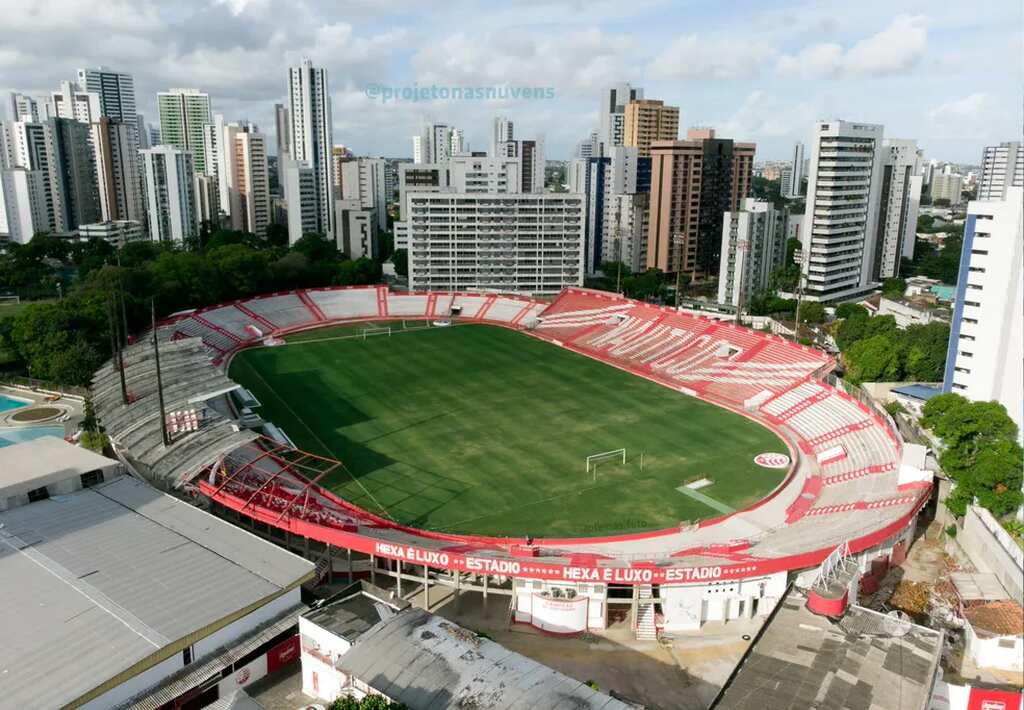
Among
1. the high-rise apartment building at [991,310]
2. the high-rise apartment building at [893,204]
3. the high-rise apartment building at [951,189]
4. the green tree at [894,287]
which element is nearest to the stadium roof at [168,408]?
the high-rise apartment building at [991,310]

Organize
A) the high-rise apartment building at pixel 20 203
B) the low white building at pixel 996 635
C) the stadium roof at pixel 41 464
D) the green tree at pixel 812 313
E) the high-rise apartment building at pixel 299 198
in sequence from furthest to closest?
the high-rise apartment building at pixel 299 198 → the high-rise apartment building at pixel 20 203 → the green tree at pixel 812 313 → the stadium roof at pixel 41 464 → the low white building at pixel 996 635

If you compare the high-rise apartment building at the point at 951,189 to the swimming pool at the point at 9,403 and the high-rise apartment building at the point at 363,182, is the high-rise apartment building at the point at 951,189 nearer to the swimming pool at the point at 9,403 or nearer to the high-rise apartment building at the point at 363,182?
the high-rise apartment building at the point at 363,182

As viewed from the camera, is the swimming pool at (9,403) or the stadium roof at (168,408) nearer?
the stadium roof at (168,408)

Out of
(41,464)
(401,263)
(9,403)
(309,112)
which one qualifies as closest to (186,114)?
(309,112)

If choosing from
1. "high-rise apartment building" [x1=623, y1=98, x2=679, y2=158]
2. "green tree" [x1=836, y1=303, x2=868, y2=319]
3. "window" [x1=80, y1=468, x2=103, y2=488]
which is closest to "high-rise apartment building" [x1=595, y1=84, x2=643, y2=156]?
"high-rise apartment building" [x1=623, y1=98, x2=679, y2=158]

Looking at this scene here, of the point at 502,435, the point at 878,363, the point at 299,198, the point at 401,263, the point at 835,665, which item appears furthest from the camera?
the point at 299,198

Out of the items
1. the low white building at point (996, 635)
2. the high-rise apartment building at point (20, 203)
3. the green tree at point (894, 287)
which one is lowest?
the low white building at point (996, 635)

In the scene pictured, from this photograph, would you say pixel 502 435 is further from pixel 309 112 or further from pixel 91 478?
pixel 309 112

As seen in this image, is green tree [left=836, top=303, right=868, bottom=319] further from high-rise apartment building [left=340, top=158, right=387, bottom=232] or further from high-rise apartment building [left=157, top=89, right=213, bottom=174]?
high-rise apartment building [left=157, top=89, right=213, bottom=174]
